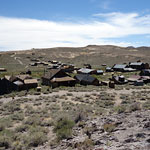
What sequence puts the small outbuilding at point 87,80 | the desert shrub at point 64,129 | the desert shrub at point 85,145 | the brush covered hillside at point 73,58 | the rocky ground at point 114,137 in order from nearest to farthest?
the rocky ground at point 114,137
the desert shrub at point 85,145
the desert shrub at point 64,129
the small outbuilding at point 87,80
the brush covered hillside at point 73,58

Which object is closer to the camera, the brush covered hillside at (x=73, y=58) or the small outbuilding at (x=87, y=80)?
the small outbuilding at (x=87, y=80)

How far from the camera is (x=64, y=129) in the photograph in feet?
38.6

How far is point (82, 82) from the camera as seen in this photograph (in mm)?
47812

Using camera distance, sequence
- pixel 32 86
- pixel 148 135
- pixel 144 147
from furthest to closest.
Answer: pixel 32 86, pixel 148 135, pixel 144 147

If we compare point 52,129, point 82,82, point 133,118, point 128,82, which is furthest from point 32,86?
point 133,118

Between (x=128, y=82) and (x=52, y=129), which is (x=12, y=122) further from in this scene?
(x=128, y=82)

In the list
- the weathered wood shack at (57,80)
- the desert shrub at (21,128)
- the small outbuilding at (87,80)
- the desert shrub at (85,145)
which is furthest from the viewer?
the small outbuilding at (87,80)

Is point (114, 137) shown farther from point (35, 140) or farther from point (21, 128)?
point (21, 128)

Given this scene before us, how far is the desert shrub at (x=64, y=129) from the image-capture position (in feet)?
35.6

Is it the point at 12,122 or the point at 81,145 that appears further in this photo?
the point at 12,122

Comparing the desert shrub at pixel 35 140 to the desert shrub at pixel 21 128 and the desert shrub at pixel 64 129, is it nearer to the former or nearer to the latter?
the desert shrub at pixel 64 129

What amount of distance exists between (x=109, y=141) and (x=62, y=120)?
5.14 meters

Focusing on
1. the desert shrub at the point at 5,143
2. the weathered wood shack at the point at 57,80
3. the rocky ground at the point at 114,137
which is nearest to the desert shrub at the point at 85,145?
the rocky ground at the point at 114,137

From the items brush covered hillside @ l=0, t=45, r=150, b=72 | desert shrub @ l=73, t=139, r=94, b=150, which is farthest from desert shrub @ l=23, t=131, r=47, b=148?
brush covered hillside @ l=0, t=45, r=150, b=72
